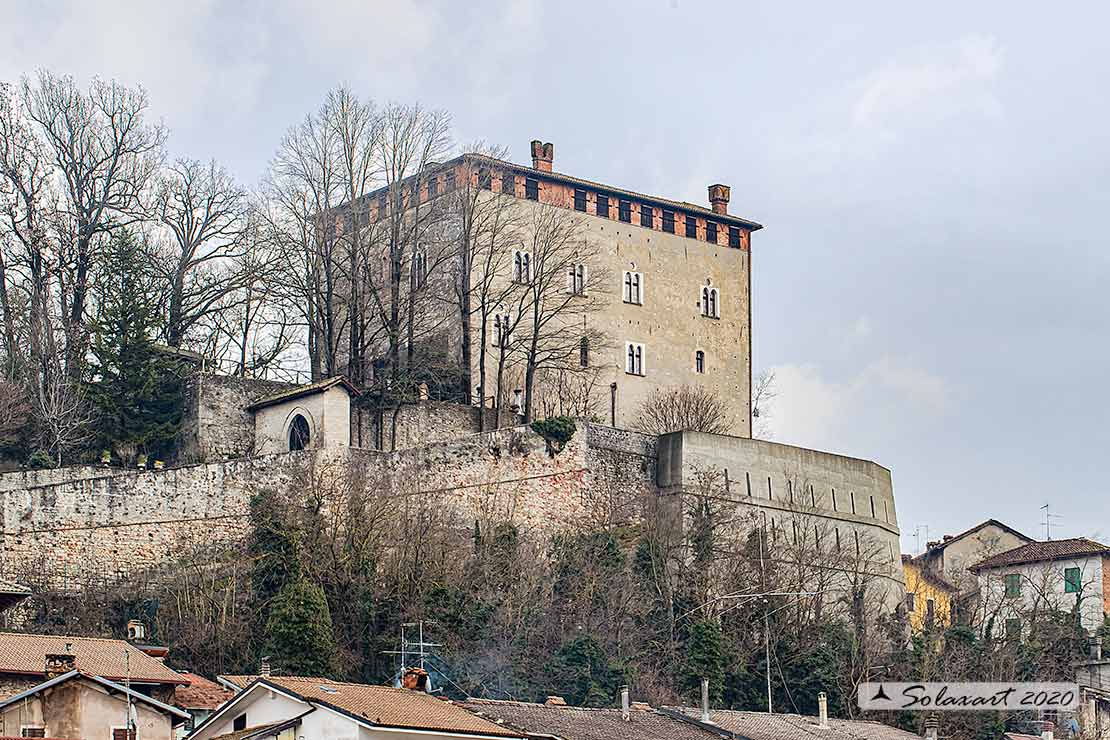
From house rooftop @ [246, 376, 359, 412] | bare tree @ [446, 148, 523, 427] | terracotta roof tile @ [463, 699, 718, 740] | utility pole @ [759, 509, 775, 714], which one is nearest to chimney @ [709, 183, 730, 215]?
bare tree @ [446, 148, 523, 427]

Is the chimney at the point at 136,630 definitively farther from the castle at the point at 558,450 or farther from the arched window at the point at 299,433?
the arched window at the point at 299,433

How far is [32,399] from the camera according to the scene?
2223 inches

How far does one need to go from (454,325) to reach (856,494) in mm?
13436

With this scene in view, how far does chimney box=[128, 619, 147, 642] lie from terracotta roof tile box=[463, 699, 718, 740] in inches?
335

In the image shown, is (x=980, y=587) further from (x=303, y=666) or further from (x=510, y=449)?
(x=303, y=666)

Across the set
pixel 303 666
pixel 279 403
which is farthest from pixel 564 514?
pixel 303 666

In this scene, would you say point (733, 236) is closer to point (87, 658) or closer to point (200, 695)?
point (200, 695)

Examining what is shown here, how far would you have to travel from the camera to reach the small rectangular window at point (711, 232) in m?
73.2

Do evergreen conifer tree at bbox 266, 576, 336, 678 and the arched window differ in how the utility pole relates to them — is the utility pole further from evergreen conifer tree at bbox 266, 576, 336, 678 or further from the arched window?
the arched window

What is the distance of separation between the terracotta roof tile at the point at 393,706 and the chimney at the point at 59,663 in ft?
12.1

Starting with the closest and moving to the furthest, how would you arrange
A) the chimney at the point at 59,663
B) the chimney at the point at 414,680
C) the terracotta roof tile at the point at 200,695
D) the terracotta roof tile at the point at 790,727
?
the chimney at the point at 59,663 → the terracotta roof tile at the point at 200,695 → the chimney at the point at 414,680 → the terracotta roof tile at the point at 790,727

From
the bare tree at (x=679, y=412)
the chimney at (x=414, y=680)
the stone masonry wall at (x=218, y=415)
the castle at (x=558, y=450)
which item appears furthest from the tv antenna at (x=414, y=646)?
the bare tree at (x=679, y=412)

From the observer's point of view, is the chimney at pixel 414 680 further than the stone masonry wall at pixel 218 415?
No

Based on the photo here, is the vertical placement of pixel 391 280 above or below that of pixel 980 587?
above
